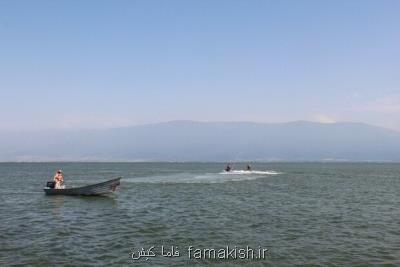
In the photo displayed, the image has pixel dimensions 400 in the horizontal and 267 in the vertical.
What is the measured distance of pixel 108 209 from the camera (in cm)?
3675

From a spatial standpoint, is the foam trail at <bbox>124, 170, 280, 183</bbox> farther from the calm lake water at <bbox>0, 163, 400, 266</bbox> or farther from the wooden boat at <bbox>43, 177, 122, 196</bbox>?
the calm lake water at <bbox>0, 163, 400, 266</bbox>

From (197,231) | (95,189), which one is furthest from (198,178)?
(197,231)

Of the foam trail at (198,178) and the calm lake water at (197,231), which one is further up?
the foam trail at (198,178)

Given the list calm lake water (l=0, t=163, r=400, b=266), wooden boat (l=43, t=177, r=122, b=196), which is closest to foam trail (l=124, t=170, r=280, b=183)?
wooden boat (l=43, t=177, r=122, b=196)

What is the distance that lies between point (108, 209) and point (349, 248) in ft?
66.2

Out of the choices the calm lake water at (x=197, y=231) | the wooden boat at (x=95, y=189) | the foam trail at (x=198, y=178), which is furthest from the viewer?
the foam trail at (x=198, y=178)

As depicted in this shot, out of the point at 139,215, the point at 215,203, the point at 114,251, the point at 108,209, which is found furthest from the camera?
the point at 215,203

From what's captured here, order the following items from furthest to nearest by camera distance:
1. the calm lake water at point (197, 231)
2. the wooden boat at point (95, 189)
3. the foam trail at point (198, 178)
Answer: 1. the foam trail at point (198, 178)
2. the wooden boat at point (95, 189)
3. the calm lake water at point (197, 231)

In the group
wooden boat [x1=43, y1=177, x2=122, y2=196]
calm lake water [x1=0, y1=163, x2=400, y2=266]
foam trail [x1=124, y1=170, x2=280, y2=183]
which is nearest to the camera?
calm lake water [x1=0, y1=163, x2=400, y2=266]

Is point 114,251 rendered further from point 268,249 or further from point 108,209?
point 108,209

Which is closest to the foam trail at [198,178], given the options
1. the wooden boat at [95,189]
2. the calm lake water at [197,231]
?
the wooden boat at [95,189]

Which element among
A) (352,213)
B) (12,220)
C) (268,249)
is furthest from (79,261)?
(352,213)

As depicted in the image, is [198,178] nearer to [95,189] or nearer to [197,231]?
[95,189]

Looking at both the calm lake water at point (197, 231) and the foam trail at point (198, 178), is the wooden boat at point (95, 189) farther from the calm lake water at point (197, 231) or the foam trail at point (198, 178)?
the foam trail at point (198, 178)
